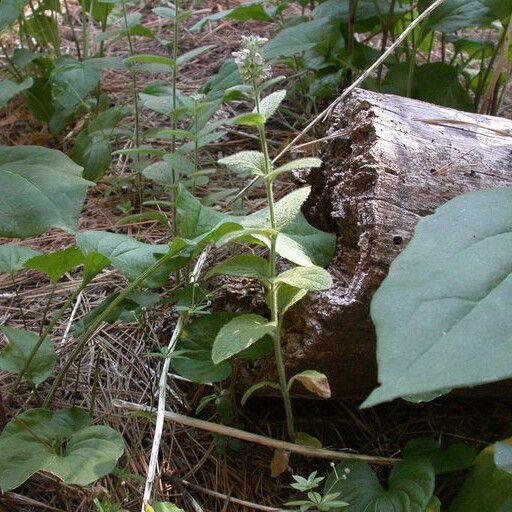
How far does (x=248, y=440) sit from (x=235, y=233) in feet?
1.46

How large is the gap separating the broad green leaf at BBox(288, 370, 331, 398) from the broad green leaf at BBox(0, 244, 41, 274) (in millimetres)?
621

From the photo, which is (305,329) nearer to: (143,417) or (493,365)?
(143,417)

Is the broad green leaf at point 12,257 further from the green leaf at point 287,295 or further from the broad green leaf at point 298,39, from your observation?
the broad green leaf at point 298,39

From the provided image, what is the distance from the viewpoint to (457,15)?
228 cm

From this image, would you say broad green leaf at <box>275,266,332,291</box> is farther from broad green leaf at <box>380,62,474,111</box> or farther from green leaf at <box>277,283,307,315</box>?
broad green leaf at <box>380,62,474,111</box>

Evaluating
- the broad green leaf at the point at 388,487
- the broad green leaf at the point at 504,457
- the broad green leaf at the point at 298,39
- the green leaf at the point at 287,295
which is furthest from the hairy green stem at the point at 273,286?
the broad green leaf at the point at 298,39

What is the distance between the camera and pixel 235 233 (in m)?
1.26

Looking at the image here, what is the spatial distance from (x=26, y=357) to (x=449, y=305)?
0.89m

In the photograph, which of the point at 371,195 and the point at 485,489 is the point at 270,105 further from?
the point at 485,489

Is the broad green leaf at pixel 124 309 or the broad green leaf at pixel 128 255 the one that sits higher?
the broad green leaf at pixel 128 255

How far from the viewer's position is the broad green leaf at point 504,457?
108cm

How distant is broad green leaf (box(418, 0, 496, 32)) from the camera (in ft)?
7.40

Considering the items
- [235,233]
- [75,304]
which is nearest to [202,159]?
[75,304]

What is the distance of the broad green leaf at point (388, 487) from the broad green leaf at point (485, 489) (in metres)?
0.08
